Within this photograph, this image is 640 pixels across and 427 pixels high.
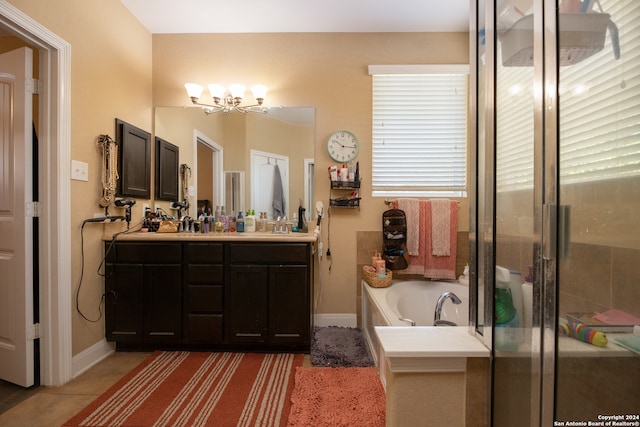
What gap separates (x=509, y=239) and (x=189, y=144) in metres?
2.64

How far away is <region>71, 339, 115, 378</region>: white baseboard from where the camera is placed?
1.80 metres

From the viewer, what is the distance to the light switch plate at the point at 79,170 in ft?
5.79

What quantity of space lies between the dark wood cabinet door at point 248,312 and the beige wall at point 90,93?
3.02 ft

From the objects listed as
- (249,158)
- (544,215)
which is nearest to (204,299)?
(249,158)

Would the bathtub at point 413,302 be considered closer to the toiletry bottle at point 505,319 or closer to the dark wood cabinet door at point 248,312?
the dark wood cabinet door at point 248,312

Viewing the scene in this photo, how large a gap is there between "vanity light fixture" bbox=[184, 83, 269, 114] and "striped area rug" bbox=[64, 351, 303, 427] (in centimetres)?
205

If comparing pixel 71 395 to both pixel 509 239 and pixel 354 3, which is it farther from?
pixel 354 3

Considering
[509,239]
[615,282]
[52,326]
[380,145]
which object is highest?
[380,145]

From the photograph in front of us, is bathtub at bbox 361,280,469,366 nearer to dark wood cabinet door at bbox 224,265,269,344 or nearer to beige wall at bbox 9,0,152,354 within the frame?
dark wood cabinet door at bbox 224,265,269,344

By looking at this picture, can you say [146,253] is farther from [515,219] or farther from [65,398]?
[515,219]

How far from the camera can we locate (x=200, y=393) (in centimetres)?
163

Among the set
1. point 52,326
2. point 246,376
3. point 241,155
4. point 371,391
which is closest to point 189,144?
point 241,155

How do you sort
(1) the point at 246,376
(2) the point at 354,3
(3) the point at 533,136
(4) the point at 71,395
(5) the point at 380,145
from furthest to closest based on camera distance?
(5) the point at 380,145 → (2) the point at 354,3 → (1) the point at 246,376 → (4) the point at 71,395 → (3) the point at 533,136

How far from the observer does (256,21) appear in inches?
96.4
